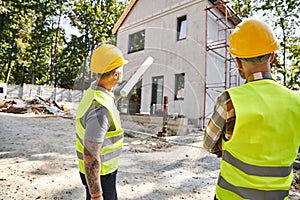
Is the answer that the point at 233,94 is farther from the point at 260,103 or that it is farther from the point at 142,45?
the point at 142,45

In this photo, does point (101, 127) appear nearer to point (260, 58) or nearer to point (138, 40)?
point (260, 58)

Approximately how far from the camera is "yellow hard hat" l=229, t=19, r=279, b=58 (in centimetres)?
91

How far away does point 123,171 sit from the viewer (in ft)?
11.5

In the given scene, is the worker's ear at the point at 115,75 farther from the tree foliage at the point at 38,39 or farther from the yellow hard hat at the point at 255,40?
the tree foliage at the point at 38,39

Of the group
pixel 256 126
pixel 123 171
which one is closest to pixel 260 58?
Result: pixel 256 126

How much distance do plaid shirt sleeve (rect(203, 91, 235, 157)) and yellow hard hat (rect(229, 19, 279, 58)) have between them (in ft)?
0.66

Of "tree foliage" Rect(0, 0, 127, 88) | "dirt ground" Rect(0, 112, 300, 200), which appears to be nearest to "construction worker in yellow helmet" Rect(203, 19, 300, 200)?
"dirt ground" Rect(0, 112, 300, 200)

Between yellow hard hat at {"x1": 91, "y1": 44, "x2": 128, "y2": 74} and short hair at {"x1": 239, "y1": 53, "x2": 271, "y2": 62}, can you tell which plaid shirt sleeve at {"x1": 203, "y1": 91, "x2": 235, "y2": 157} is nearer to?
short hair at {"x1": 239, "y1": 53, "x2": 271, "y2": 62}

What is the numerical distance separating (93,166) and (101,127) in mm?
→ 204

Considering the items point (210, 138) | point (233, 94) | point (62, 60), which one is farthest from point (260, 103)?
point (62, 60)

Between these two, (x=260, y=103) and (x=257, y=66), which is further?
(x=257, y=66)

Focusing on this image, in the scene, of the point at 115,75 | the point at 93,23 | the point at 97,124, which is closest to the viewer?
the point at 97,124

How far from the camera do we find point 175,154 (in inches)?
172

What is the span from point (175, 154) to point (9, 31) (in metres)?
21.5
